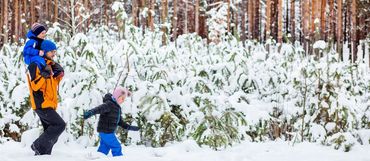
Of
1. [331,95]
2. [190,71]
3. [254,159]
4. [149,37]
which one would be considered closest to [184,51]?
[149,37]

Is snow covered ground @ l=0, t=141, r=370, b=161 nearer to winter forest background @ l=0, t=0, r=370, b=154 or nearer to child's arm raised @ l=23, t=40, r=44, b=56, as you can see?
winter forest background @ l=0, t=0, r=370, b=154

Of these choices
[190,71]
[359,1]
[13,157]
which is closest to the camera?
[13,157]

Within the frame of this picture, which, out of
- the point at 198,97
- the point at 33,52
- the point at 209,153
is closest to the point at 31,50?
the point at 33,52

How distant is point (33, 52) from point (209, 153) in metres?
2.30

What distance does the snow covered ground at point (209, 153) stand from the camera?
213 inches

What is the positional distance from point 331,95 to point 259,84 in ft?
4.26

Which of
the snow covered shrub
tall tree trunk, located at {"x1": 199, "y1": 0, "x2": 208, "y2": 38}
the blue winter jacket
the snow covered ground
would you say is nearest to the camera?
the blue winter jacket

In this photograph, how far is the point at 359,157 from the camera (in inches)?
224

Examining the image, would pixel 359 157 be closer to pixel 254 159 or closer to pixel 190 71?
pixel 254 159

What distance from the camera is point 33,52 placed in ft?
17.5

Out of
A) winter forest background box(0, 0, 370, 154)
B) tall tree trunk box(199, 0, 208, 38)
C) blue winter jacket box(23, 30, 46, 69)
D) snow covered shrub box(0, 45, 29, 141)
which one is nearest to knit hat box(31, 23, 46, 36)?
blue winter jacket box(23, 30, 46, 69)

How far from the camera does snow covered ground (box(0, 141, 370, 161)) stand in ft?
17.8

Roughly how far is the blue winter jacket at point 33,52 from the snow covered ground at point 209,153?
3.39 feet

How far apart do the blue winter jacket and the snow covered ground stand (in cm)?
103
